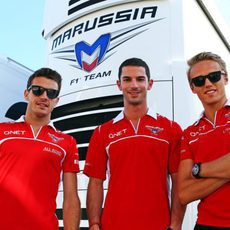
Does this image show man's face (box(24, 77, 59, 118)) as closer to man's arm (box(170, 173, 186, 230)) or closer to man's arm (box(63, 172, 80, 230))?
man's arm (box(63, 172, 80, 230))

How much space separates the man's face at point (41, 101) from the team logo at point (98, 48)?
5.14ft

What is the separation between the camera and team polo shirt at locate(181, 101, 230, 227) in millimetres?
1965

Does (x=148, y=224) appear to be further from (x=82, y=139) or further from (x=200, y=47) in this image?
(x=200, y=47)

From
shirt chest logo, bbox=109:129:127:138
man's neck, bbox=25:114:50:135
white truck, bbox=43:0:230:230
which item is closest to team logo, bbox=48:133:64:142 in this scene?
man's neck, bbox=25:114:50:135

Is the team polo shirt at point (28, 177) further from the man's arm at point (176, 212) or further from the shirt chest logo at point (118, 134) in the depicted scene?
the man's arm at point (176, 212)

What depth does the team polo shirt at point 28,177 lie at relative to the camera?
2.19 m

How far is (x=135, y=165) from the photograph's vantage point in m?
2.30

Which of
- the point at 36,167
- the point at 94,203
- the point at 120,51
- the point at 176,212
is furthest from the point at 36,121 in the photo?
the point at 120,51

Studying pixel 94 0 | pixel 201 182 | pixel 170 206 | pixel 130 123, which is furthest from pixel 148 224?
pixel 94 0

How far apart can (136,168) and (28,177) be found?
65 cm

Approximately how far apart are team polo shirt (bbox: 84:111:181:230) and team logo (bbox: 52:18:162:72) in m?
1.65

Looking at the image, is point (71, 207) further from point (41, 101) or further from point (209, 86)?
point (209, 86)

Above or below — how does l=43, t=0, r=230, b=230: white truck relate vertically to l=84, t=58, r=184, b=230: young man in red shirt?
above

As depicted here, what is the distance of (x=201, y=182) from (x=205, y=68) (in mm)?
671
